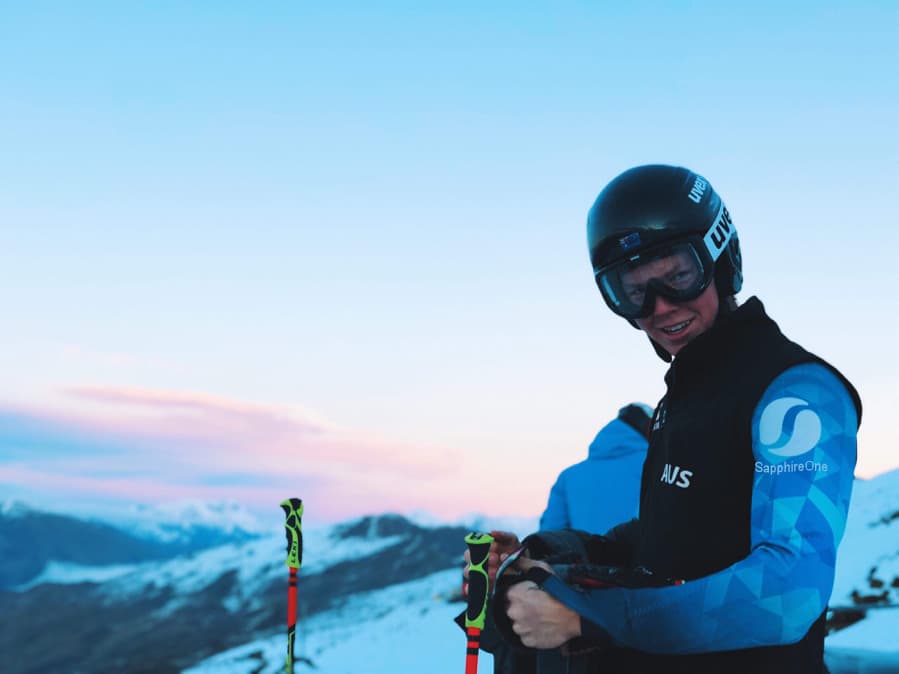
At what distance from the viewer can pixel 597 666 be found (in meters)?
2.75

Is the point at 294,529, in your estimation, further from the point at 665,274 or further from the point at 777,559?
the point at 777,559

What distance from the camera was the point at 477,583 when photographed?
265 centimetres

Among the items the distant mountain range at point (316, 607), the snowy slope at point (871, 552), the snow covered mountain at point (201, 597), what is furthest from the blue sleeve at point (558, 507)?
the snow covered mountain at point (201, 597)

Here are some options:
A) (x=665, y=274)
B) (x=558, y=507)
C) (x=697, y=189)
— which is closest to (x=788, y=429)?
(x=665, y=274)

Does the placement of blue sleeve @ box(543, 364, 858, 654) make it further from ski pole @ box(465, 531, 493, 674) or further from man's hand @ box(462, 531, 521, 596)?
man's hand @ box(462, 531, 521, 596)

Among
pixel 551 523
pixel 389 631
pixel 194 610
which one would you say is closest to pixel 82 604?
pixel 194 610

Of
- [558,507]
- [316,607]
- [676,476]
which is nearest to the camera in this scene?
[676,476]

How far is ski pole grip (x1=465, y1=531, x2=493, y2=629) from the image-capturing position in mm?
2638

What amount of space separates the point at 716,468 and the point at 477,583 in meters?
0.87

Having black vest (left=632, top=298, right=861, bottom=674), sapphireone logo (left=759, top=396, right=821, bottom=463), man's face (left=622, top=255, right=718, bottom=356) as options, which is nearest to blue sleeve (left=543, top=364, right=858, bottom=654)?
sapphireone logo (left=759, top=396, right=821, bottom=463)

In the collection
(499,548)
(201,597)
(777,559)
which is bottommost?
(777,559)

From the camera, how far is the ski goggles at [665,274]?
9.87 feet

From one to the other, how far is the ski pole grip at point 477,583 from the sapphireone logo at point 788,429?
3.06ft

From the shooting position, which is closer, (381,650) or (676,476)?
(676,476)
